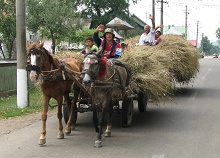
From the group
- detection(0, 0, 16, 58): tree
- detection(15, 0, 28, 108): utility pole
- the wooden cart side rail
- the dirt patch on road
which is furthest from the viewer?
detection(0, 0, 16, 58): tree

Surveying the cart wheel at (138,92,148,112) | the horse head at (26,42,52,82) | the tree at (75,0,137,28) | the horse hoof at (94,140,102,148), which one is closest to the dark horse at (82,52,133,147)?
the horse hoof at (94,140,102,148)

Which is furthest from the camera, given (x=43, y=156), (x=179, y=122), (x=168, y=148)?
(x=179, y=122)

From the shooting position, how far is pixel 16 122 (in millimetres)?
9398

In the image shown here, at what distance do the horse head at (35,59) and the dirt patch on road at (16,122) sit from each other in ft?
7.84

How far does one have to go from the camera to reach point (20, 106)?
1121 centimetres

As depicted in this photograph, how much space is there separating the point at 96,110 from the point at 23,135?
5.98ft

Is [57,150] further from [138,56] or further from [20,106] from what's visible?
[20,106]

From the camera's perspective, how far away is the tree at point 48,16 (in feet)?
65.6

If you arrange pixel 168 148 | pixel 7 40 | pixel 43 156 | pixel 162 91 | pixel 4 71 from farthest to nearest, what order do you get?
pixel 7 40 < pixel 4 71 < pixel 162 91 < pixel 168 148 < pixel 43 156

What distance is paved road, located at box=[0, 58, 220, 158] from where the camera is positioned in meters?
6.42

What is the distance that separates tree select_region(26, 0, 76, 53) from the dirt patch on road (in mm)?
10018

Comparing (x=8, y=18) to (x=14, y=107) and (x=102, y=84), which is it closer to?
(x=14, y=107)

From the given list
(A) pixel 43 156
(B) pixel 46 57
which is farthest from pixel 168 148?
(B) pixel 46 57

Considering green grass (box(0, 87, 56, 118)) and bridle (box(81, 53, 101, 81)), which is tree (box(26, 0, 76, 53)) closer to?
green grass (box(0, 87, 56, 118))
